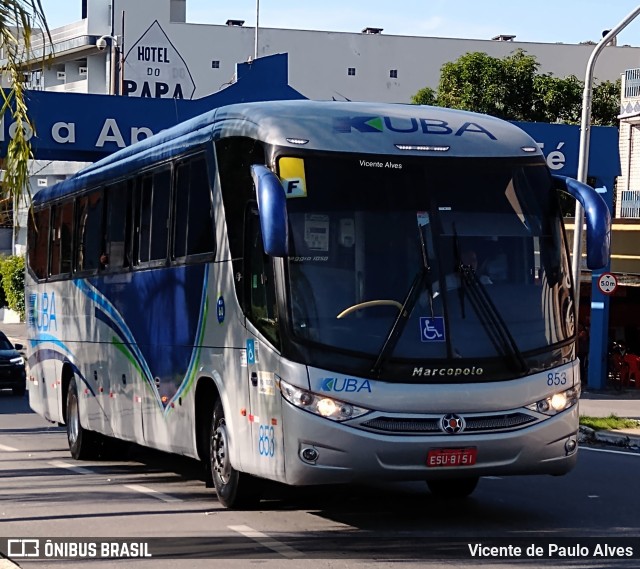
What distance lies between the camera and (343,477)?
9758 millimetres

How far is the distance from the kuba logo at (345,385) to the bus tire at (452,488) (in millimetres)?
2636

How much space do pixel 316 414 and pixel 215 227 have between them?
2388 mm

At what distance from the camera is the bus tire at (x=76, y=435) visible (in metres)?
16.4

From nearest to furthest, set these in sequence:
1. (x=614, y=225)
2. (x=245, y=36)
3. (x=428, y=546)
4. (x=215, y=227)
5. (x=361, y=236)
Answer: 1. (x=428, y=546)
2. (x=361, y=236)
3. (x=215, y=227)
4. (x=614, y=225)
5. (x=245, y=36)

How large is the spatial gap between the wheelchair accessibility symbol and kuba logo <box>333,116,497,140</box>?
64.9 inches

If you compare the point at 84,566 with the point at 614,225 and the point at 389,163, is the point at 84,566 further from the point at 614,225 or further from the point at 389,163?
Result: the point at 614,225

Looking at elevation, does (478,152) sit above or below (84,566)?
above

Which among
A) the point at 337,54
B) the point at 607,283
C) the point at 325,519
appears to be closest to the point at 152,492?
the point at 325,519

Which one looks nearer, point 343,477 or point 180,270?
point 343,477

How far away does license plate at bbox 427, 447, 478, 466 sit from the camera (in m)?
9.75

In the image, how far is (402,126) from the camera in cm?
1066

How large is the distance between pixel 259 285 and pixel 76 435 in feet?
23.0

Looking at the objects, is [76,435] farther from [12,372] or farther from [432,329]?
[12,372]

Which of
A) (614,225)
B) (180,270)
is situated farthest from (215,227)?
(614,225)
